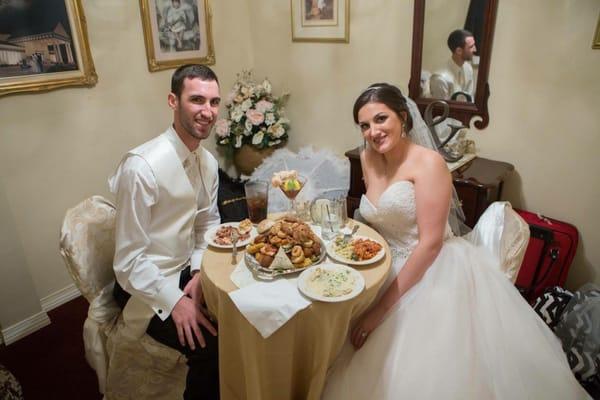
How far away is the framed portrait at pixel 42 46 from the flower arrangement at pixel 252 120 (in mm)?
1138

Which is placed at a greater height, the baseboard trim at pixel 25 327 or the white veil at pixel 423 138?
the white veil at pixel 423 138

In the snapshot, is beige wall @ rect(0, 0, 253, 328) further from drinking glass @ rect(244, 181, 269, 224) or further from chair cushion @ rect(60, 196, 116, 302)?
drinking glass @ rect(244, 181, 269, 224)

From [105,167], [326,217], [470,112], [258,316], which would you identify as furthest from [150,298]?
[470,112]

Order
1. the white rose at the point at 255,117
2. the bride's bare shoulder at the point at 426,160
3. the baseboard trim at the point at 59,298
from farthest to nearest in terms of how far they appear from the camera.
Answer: the white rose at the point at 255,117
the baseboard trim at the point at 59,298
the bride's bare shoulder at the point at 426,160

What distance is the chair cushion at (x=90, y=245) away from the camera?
167 cm

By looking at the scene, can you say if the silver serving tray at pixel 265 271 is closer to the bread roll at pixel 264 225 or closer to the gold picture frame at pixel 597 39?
the bread roll at pixel 264 225

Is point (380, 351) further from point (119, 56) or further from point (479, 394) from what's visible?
point (119, 56)

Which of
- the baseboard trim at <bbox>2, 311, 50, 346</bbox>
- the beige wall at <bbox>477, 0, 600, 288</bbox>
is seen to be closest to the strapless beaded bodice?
the beige wall at <bbox>477, 0, 600, 288</bbox>

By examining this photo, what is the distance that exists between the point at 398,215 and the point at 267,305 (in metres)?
0.77

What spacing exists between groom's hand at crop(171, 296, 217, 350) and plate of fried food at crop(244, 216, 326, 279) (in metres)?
0.36

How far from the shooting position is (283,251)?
1399 mm

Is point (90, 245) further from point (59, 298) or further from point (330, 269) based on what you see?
point (59, 298)

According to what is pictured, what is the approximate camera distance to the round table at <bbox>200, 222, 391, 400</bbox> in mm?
1281

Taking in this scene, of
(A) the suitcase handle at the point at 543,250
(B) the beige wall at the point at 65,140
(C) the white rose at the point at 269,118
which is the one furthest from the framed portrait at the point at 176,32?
(A) the suitcase handle at the point at 543,250
